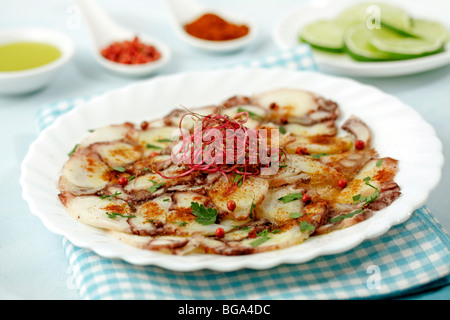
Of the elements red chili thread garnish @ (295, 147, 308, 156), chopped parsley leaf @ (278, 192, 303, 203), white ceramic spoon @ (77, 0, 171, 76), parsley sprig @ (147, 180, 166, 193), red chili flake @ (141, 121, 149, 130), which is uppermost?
chopped parsley leaf @ (278, 192, 303, 203)

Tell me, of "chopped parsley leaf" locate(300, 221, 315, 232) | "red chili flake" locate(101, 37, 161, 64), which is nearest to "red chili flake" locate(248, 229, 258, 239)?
"chopped parsley leaf" locate(300, 221, 315, 232)

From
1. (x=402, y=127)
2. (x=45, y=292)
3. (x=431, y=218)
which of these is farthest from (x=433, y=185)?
(x=45, y=292)

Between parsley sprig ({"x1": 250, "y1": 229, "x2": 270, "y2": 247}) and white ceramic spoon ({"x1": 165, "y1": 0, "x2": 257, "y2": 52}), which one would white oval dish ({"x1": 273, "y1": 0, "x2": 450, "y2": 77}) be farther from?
parsley sprig ({"x1": 250, "y1": 229, "x2": 270, "y2": 247})

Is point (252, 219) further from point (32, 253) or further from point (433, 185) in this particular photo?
point (32, 253)

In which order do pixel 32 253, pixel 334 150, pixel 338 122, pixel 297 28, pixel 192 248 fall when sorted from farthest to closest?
pixel 297 28 → pixel 338 122 → pixel 334 150 → pixel 32 253 → pixel 192 248

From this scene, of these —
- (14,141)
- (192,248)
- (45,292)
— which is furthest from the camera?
(14,141)

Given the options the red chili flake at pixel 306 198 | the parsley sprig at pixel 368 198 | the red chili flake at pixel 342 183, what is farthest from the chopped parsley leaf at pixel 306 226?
the red chili flake at pixel 342 183
